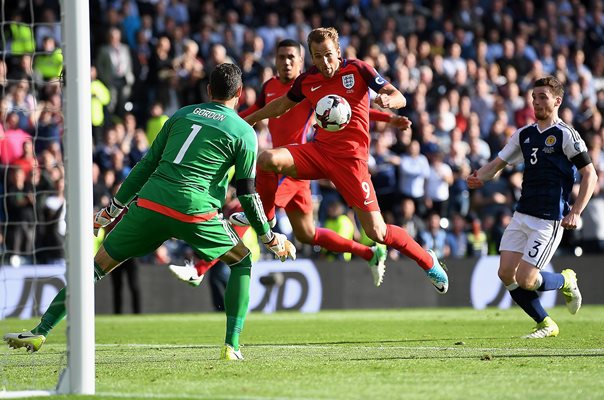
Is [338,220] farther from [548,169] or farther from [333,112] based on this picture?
[333,112]

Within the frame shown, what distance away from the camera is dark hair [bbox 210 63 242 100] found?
848cm

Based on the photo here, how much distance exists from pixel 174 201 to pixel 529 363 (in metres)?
2.96

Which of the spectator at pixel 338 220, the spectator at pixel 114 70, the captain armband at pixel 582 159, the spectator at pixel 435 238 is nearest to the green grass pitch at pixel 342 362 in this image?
the captain armband at pixel 582 159

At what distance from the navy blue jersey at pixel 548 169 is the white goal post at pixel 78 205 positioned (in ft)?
17.9

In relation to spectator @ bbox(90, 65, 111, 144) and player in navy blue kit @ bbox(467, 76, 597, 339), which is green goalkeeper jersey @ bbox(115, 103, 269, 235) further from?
spectator @ bbox(90, 65, 111, 144)

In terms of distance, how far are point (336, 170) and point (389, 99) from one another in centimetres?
123

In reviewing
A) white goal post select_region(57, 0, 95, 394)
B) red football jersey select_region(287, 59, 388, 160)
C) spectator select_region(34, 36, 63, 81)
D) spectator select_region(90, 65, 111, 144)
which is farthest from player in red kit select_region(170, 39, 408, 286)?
spectator select_region(90, 65, 111, 144)

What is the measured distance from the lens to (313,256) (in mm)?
19234

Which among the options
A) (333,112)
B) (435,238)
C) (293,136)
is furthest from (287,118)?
(435,238)

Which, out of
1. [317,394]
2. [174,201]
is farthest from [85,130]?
[317,394]

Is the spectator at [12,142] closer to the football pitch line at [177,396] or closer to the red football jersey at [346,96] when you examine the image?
the red football jersey at [346,96]

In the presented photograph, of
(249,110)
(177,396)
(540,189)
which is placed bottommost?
(177,396)

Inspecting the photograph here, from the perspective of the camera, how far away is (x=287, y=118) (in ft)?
39.8

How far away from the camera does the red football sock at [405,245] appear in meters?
11.1
